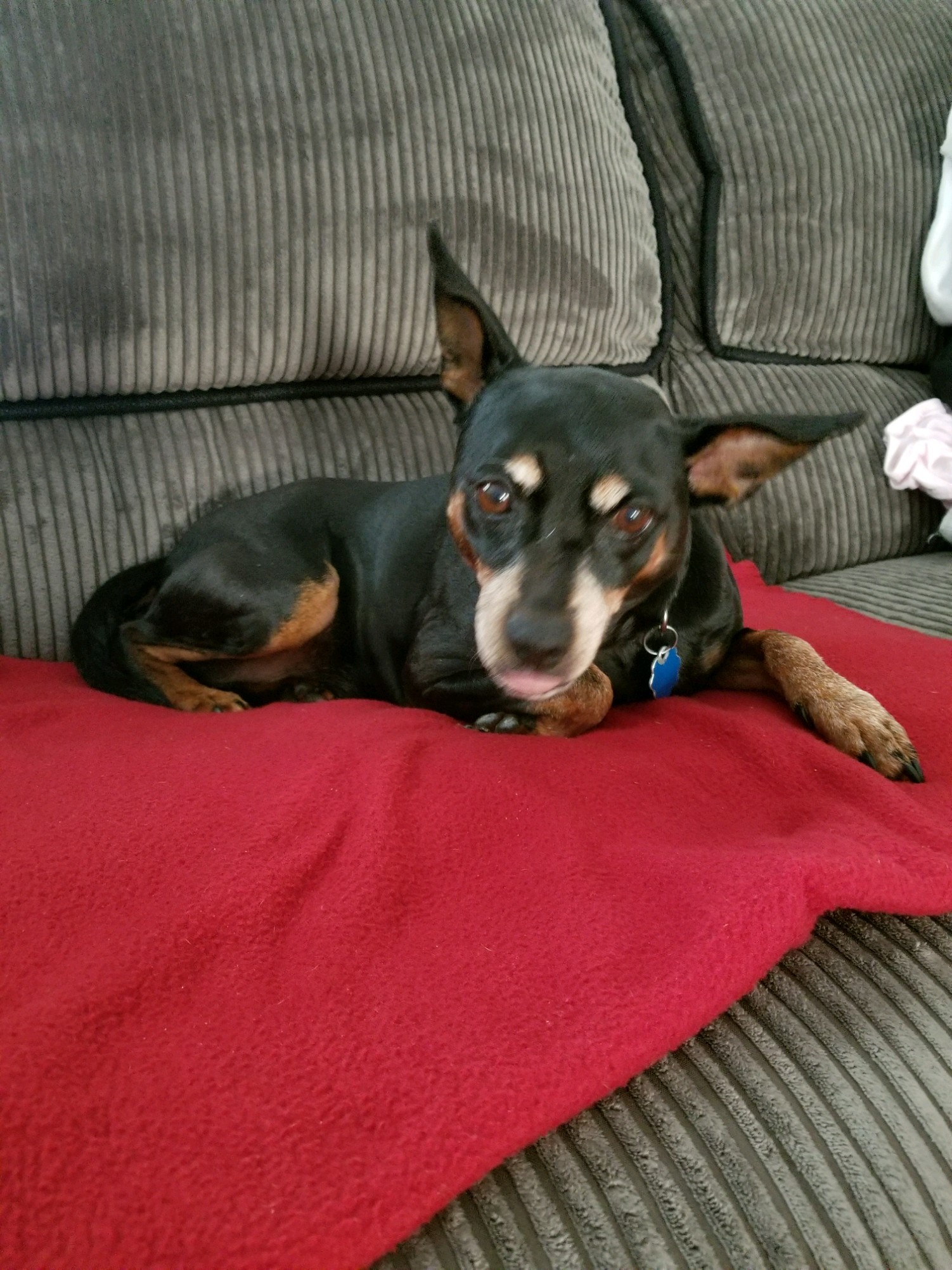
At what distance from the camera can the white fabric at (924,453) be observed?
2354 millimetres

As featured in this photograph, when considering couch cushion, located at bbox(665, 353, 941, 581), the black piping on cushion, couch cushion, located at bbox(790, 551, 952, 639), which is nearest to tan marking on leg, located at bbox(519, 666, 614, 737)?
couch cushion, located at bbox(790, 551, 952, 639)

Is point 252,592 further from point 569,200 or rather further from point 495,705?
point 569,200

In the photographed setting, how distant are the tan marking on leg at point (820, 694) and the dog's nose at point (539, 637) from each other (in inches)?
17.3

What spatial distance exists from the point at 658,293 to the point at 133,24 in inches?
51.7

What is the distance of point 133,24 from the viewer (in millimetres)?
1618

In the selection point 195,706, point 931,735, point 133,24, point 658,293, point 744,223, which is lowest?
point 195,706

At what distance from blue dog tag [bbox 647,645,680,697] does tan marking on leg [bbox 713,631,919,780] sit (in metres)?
0.14

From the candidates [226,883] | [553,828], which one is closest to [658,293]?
[553,828]

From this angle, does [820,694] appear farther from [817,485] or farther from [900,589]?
[817,485]

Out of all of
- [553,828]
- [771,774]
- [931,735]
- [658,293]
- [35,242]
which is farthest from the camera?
[658,293]

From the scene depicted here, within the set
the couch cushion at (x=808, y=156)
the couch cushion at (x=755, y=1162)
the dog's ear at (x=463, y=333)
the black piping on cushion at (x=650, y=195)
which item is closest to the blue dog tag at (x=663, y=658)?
the dog's ear at (x=463, y=333)

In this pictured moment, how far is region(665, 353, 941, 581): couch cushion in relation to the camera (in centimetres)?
232

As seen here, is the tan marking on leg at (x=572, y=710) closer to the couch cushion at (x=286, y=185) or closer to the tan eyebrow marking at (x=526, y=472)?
the tan eyebrow marking at (x=526, y=472)

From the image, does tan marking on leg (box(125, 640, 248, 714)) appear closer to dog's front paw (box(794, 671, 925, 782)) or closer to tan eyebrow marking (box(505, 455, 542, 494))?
tan eyebrow marking (box(505, 455, 542, 494))
